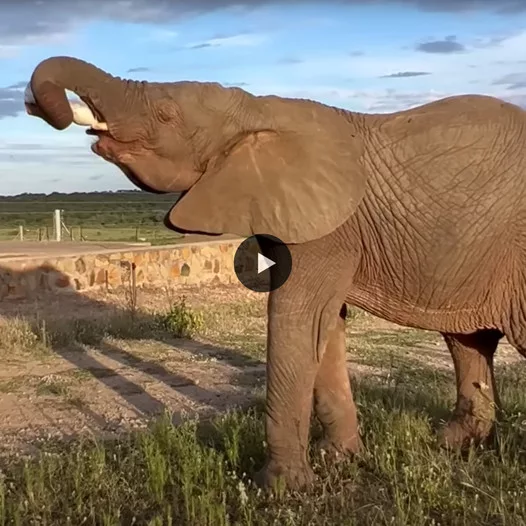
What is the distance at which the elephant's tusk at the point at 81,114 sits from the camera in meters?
5.29

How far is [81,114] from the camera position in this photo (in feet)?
17.6

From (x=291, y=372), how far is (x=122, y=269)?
35.3 feet

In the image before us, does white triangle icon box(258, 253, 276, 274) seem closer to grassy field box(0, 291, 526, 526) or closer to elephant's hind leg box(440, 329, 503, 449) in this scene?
grassy field box(0, 291, 526, 526)

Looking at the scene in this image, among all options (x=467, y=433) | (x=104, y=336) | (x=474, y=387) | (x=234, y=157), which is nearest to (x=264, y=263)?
(x=234, y=157)

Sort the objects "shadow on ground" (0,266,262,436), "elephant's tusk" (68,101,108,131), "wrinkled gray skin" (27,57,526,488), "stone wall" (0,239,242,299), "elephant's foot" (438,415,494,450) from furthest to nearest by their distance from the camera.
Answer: "stone wall" (0,239,242,299), "shadow on ground" (0,266,262,436), "elephant's foot" (438,415,494,450), "wrinkled gray skin" (27,57,526,488), "elephant's tusk" (68,101,108,131)

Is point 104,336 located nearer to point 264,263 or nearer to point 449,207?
point 264,263

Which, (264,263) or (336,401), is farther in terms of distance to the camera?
(336,401)

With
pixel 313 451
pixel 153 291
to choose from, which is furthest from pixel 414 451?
pixel 153 291

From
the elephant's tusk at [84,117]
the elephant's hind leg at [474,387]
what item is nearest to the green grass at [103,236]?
the elephant's hind leg at [474,387]

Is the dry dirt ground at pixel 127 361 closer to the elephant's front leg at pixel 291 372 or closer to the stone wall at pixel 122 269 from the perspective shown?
the stone wall at pixel 122 269

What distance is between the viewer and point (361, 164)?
588 centimetres

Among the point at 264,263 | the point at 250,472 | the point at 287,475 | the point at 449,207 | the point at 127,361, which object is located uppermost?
the point at 449,207

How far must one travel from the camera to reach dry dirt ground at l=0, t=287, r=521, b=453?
8727 millimetres

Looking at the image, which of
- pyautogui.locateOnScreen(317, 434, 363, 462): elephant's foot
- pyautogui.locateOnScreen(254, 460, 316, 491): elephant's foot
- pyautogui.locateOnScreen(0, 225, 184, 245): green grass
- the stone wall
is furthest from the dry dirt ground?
pyautogui.locateOnScreen(0, 225, 184, 245): green grass
